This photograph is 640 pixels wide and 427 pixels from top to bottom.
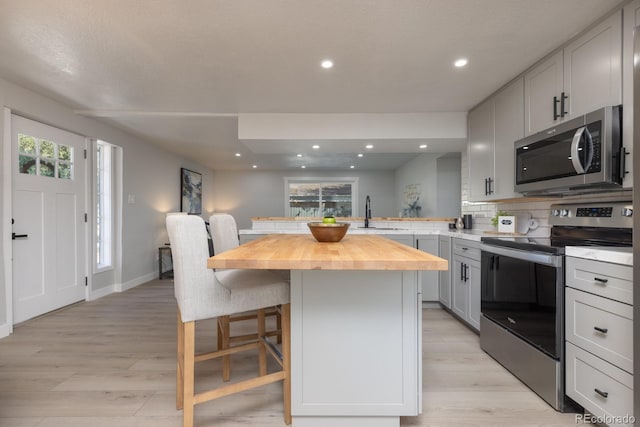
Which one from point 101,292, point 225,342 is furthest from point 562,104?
point 101,292

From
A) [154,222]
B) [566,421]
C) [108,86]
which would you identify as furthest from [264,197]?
[566,421]

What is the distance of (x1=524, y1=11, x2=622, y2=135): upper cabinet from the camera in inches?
68.0

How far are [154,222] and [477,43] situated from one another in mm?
4990

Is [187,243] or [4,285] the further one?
[4,285]

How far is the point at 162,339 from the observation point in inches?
104

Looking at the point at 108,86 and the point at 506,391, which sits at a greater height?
the point at 108,86

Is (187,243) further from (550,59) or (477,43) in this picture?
(550,59)

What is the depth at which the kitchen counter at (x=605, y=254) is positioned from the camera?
1388 mm

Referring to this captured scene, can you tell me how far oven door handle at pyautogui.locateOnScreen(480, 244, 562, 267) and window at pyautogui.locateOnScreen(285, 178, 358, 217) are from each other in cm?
597

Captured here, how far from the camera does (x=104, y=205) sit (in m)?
4.17

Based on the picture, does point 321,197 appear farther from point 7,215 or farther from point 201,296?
point 201,296

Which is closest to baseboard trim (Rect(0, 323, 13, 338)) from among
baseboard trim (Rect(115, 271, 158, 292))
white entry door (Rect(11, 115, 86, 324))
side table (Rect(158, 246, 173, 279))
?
white entry door (Rect(11, 115, 86, 324))

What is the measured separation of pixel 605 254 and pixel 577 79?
3.82 feet

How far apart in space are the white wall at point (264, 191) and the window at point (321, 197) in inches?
7.3
